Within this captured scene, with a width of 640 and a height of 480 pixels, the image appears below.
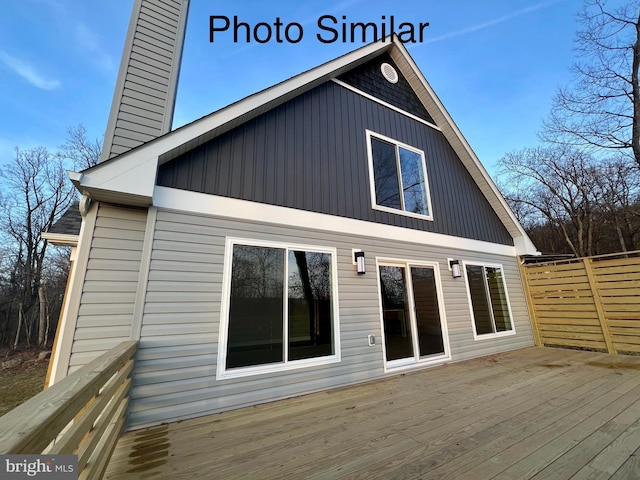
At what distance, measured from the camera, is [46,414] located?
96cm

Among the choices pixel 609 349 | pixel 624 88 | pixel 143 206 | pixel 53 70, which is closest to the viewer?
pixel 143 206

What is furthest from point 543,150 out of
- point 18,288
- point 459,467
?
point 18,288

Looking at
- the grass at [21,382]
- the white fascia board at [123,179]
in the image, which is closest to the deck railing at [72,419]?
the white fascia board at [123,179]

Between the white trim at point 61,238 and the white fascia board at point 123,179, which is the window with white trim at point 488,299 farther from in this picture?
the white trim at point 61,238

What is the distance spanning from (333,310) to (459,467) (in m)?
2.28

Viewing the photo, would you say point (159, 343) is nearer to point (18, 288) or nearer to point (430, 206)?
point (430, 206)

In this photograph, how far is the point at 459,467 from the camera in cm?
200

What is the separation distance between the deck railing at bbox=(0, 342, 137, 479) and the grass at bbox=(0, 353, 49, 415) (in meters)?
7.75

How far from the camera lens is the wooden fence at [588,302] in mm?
5383

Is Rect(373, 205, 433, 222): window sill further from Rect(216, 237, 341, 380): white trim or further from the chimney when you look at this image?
the chimney

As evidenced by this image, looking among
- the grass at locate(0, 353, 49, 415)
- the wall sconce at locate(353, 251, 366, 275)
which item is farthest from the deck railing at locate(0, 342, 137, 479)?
the grass at locate(0, 353, 49, 415)

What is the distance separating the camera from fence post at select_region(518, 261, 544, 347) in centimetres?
664

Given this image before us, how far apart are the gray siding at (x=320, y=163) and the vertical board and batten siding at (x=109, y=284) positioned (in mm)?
690

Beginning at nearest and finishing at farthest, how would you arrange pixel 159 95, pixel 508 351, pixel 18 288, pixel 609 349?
1. pixel 159 95
2. pixel 609 349
3. pixel 508 351
4. pixel 18 288
